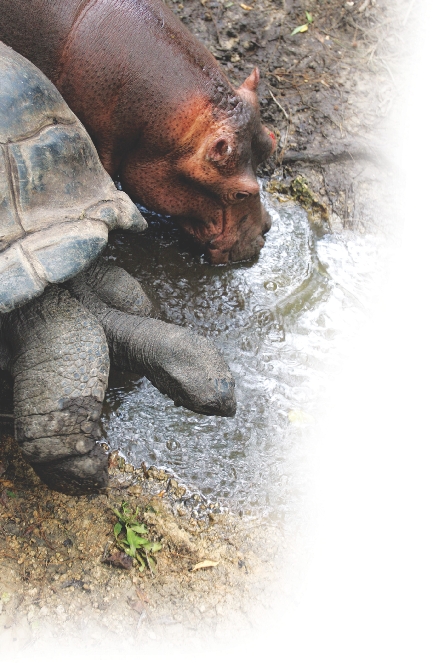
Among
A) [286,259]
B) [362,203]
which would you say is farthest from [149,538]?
[362,203]

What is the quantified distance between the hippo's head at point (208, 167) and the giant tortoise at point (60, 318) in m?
0.71

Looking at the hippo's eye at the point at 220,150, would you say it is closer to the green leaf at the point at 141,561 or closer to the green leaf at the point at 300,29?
the green leaf at the point at 141,561

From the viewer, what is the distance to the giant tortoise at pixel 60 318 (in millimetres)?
2598

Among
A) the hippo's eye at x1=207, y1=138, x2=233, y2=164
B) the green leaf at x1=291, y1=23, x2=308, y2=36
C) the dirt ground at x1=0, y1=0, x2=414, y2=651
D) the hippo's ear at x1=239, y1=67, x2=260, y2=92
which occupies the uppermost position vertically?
the green leaf at x1=291, y1=23, x2=308, y2=36

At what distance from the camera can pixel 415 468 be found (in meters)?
3.59

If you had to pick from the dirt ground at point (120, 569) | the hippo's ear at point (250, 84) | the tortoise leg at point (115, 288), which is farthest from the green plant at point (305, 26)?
the dirt ground at point (120, 569)

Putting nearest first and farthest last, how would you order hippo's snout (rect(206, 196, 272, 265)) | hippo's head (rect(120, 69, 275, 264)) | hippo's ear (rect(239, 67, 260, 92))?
1. hippo's head (rect(120, 69, 275, 264))
2. hippo's ear (rect(239, 67, 260, 92))
3. hippo's snout (rect(206, 196, 272, 265))

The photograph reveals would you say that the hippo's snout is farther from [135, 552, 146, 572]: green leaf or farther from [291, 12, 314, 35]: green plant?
[291, 12, 314, 35]: green plant

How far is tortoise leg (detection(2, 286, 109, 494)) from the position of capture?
2588mm

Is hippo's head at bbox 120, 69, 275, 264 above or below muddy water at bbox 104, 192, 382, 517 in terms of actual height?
above

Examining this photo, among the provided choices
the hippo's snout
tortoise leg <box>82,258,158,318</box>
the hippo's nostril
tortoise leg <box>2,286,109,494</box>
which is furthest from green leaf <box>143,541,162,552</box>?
the hippo's nostril

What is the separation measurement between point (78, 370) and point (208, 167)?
165 cm

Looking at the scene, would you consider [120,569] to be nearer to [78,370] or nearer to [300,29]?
[78,370]

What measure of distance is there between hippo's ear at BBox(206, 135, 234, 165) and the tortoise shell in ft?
2.62
